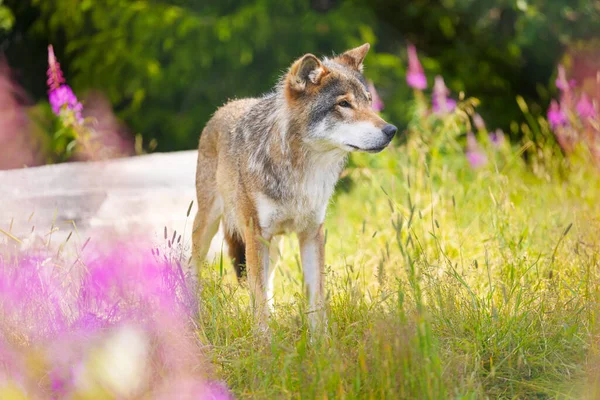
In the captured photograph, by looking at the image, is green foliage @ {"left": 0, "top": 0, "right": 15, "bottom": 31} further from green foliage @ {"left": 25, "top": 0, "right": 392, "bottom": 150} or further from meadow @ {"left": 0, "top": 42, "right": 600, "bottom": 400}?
meadow @ {"left": 0, "top": 42, "right": 600, "bottom": 400}

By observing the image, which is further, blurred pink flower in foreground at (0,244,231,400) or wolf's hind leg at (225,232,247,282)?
wolf's hind leg at (225,232,247,282)

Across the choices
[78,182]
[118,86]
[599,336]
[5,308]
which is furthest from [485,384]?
[118,86]

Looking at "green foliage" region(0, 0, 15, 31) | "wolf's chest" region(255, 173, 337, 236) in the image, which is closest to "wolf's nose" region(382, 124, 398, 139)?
"wolf's chest" region(255, 173, 337, 236)

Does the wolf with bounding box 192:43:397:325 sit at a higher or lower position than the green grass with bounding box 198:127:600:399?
higher

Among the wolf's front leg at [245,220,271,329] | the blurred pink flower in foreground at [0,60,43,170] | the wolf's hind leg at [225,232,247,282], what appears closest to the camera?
the wolf's front leg at [245,220,271,329]

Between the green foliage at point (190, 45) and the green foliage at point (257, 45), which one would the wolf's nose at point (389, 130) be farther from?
the green foliage at point (190, 45)

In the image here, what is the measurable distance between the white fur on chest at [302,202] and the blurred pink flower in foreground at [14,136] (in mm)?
4052

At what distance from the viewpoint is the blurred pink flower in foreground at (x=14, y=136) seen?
7.13 m

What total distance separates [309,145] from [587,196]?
2551mm

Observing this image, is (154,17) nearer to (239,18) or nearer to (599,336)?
(239,18)

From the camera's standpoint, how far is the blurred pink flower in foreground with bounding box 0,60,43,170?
7.13 metres

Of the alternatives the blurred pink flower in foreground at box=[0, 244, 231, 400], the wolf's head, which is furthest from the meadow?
the wolf's head

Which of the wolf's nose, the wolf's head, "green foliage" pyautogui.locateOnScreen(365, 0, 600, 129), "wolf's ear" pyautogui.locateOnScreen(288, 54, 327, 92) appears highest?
"green foliage" pyautogui.locateOnScreen(365, 0, 600, 129)

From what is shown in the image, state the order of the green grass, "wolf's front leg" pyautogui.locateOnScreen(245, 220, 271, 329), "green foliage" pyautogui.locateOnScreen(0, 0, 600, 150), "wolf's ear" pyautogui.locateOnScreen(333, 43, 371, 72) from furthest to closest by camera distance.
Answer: "green foliage" pyautogui.locateOnScreen(0, 0, 600, 150)
"wolf's ear" pyautogui.locateOnScreen(333, 43, 371, 72)
"wolf's front leg" pyautogui.locateOnScreen(245, 220, 271, 329)
the green grass
